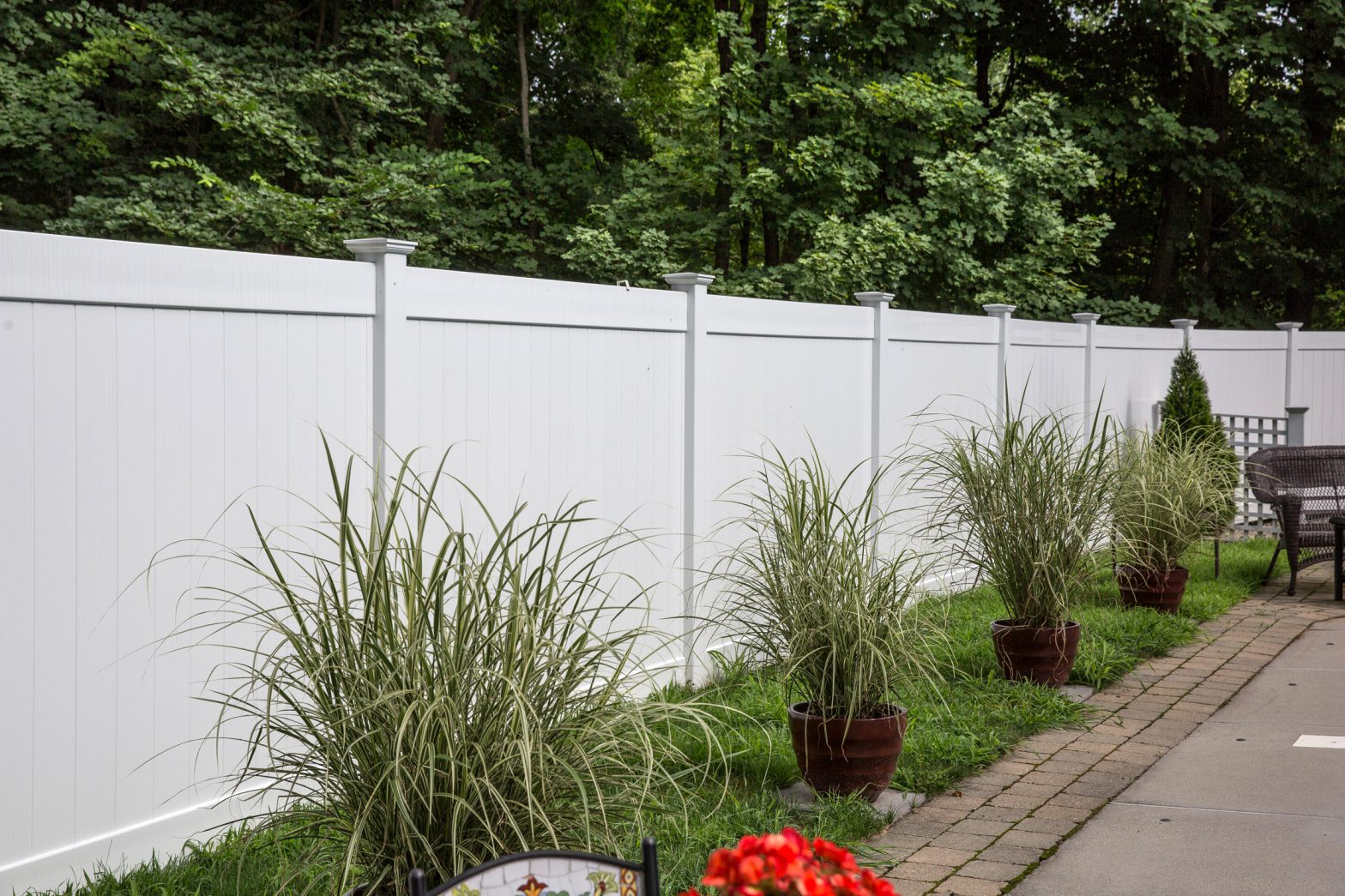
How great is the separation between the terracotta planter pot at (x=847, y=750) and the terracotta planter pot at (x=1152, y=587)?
11.6ft

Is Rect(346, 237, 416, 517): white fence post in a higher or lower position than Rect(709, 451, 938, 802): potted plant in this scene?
higher

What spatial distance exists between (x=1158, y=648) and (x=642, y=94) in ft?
48.3

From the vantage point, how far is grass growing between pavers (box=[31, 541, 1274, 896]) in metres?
3.05

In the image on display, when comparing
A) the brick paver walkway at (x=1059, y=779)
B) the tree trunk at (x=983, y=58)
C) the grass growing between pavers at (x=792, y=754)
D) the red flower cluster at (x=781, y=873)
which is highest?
the tree trunk at (x=983, y=58)

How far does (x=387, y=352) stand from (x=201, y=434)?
0.66 meters

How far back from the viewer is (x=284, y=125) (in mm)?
11617

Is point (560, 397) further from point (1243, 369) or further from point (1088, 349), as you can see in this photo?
point (1243, 369)

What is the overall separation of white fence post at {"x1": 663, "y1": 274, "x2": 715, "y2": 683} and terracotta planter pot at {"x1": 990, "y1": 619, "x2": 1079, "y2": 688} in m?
1.40

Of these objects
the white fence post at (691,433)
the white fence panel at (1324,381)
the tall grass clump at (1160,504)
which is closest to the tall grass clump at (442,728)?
the white fence post at (691,433)

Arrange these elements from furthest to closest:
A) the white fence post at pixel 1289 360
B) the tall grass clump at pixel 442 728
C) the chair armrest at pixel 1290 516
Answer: the white fence post at pixel 1289 360, the chair armrest at pixel 1290 516, the tall grass clump at pixel 442 728

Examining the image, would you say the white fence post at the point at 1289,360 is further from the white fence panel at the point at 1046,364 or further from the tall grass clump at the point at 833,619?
the tall grass clump at the point at 833,619

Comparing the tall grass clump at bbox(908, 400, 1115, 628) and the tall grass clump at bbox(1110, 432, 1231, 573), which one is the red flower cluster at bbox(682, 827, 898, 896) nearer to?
the tall grass clump at bbox(908, 400, 1115, 628)

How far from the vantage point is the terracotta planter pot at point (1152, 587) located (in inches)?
277

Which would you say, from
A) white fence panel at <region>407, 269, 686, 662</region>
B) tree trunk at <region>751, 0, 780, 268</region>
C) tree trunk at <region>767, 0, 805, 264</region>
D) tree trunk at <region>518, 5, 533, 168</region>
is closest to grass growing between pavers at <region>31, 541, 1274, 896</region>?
white fence panel at <region>407, 269, 686, 662</region>
